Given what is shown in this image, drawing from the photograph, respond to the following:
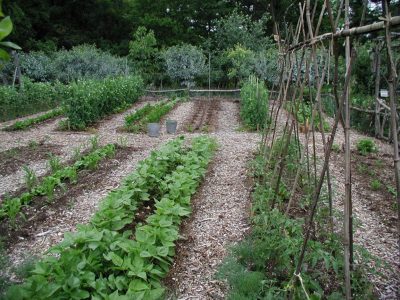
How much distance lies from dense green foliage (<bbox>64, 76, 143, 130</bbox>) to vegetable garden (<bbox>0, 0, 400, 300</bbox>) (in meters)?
0.05

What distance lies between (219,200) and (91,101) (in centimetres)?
685

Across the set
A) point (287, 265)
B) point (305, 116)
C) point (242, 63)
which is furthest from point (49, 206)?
point (242, 63)

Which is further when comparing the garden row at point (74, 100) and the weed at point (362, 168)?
the garden row at point (74, 100)

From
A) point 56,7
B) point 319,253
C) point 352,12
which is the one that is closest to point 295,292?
point 319,253

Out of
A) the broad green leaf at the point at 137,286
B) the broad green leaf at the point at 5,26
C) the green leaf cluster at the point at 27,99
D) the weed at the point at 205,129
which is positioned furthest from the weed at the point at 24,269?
the green leaf cluster at the point at 27,99

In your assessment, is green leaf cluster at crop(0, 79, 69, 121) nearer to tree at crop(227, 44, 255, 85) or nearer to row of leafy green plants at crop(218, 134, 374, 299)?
row of leafy green plants at crop(218, 134, 374, 299)

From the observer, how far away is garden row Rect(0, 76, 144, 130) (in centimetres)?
964

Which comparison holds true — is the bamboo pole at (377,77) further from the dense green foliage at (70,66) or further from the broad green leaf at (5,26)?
the dense green foliage at (70,66)

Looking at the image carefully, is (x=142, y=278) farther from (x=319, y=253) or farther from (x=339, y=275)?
(x=339, y=275)

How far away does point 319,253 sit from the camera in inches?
99.7

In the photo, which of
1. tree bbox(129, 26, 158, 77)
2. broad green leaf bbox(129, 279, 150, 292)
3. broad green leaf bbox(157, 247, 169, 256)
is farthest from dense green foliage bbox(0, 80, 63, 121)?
broad green leaf bbox(129, 279, 150, 292)

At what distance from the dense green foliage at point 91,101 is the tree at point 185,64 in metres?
6.28

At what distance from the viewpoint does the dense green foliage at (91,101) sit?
31.5 ft

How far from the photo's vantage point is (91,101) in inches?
408
